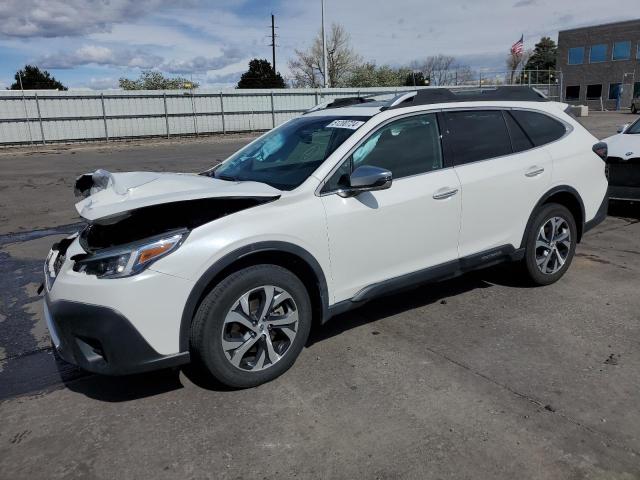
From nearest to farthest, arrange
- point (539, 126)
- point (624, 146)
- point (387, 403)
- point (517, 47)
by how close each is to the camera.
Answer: point (387, 403), point (539, 126), point (624, 146), point (517, 47)

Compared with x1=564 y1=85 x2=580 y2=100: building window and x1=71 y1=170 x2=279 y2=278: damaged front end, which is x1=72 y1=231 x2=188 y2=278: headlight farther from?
x1=564 y1=85 x2=580 y2=100: building window

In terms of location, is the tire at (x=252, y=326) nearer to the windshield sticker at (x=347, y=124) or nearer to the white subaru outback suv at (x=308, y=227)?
the white subaru outback suv at (x=308, y=227)

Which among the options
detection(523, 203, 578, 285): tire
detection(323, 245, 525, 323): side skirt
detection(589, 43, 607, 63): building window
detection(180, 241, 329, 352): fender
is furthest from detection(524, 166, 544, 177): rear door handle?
detection(589, 43, 607, 63): building window

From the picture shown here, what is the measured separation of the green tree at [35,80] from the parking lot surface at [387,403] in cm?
6193

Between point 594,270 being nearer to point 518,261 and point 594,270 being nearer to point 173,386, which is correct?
point 518,261

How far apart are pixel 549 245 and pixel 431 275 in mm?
→ 1466

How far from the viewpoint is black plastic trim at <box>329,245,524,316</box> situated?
3.63 metres

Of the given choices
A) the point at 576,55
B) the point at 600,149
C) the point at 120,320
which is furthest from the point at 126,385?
the point at 576,55

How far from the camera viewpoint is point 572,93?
55281mm

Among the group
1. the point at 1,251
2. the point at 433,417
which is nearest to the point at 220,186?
the point at 433,417

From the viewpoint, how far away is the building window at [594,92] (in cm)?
5303

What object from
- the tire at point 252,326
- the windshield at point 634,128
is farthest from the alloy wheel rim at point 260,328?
the windshield at point 634,128

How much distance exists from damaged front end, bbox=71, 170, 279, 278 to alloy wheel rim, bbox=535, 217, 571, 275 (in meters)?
2.64

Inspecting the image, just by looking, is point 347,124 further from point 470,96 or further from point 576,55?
point 576,55
